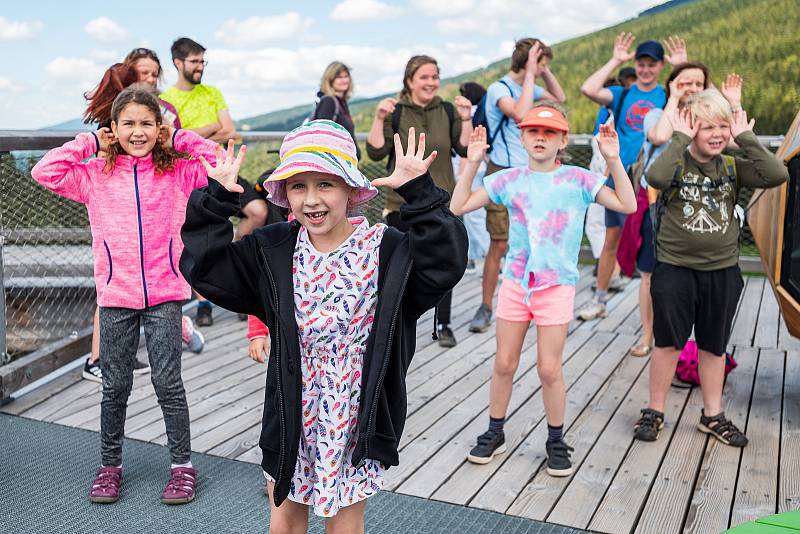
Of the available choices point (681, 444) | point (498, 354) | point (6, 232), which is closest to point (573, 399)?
point (681, 444)

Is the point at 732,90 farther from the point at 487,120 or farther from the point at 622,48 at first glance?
the point at 487,120

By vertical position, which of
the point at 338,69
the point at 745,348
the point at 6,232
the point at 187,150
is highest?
the point at 338,69

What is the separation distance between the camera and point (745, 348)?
5.95 metres

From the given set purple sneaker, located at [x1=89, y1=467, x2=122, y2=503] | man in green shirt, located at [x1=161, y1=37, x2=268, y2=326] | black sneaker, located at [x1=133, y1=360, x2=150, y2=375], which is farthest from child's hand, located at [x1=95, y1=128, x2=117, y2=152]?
man in green shirt, located at [x1=161, y1=37, x2=268, y2=326]

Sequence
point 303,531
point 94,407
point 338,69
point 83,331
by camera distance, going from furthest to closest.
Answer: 1. point 338,69
2. point 83,331
3. point 94,407
4. point 303,531

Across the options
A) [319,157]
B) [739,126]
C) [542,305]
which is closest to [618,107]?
[739,126]

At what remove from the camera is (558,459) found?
3.87 metres

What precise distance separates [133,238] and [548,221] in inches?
69.2

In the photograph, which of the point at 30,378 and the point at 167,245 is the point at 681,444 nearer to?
the point at 167,245

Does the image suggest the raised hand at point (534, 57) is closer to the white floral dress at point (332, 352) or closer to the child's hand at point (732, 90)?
the child's hand at point (732, 90)

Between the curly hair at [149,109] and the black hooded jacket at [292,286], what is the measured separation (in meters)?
1.33

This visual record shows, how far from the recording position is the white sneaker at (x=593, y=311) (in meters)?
6.77

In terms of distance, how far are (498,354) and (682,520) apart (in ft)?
3.44

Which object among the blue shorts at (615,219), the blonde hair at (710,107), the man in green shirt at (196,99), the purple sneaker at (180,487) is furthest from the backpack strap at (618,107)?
the purple sneaker at (180,487)
